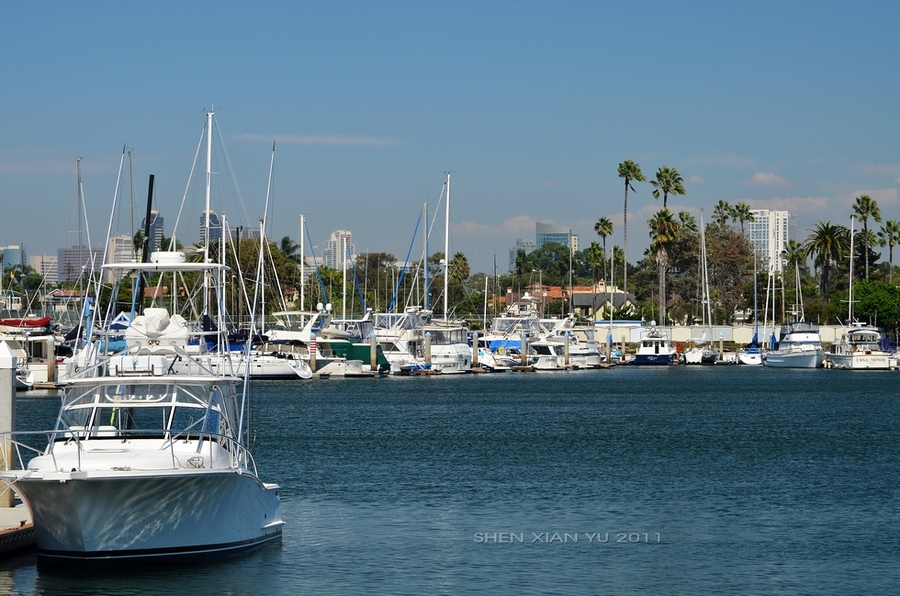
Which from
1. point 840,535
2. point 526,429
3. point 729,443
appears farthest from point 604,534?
point 526,429

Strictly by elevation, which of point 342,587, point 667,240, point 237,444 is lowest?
point 342,587

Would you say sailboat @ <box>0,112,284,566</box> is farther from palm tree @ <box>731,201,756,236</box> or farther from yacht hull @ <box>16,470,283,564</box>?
palm tree @ <box>731,201,756,236</box>

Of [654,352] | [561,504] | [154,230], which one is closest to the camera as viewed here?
[561,504]

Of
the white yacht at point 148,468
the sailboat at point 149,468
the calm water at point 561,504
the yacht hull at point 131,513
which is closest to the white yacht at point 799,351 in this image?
the calm water at point 561,504

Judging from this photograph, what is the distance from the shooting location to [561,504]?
31562mm

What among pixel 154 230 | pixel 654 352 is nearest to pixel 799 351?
pixel 654 352

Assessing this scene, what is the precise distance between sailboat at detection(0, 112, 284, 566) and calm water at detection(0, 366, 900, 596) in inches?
23.3

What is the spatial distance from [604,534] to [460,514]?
155 inches

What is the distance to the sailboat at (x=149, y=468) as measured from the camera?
21047 mm

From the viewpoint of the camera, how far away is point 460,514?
97.7 ft

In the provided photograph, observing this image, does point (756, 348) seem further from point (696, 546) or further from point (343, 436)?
point (696, 546)

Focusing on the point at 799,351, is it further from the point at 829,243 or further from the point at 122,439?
the point at 122,439

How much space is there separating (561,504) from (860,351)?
298 feet

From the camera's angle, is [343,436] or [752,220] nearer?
[343,436]
